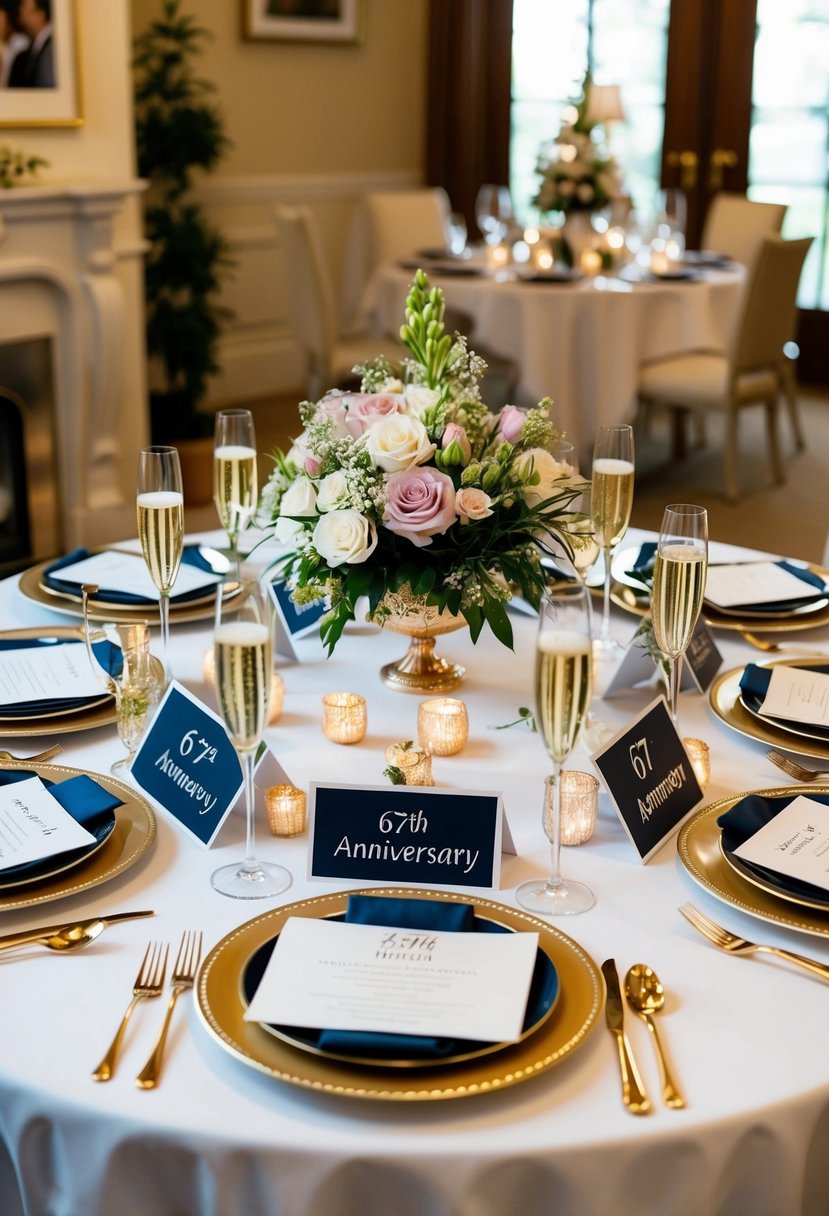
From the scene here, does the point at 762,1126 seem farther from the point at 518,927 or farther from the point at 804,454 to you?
the point at 804,454

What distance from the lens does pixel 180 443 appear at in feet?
16.9

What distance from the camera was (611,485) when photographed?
1620mm

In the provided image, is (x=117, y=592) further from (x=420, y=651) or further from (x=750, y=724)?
(x=750, y=724)

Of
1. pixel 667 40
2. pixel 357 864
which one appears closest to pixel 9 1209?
pixel 357 864

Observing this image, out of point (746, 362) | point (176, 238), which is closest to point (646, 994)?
point (746, 362)

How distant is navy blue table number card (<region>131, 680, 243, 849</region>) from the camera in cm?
126

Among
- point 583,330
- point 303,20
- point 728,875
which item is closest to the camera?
point 728,875

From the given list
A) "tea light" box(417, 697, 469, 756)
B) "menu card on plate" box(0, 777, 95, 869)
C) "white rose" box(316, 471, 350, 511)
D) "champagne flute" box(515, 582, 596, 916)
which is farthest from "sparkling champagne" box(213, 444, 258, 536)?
"champagne flute" box(515, 582, 596, 916)

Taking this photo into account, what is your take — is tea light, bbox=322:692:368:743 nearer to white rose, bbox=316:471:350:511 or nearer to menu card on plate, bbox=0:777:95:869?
white rose, bbox=316:471:350:511

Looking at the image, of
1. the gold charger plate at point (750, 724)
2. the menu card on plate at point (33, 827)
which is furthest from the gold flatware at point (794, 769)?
the menu card on plate at point (33, 827)

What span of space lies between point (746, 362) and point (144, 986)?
14.6 ft

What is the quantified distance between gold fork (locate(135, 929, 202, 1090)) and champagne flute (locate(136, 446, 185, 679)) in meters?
0.52

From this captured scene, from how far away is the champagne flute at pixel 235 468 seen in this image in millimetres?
1761

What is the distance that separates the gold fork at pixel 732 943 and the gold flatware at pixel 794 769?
0.31 meters
